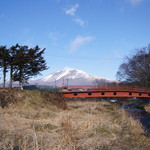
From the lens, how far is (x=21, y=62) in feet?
130

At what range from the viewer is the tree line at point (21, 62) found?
127ft

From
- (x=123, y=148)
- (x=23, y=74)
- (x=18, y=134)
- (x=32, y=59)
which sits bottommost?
(x=123, y=148)

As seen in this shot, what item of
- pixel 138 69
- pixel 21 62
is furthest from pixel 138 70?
pixel 21 62

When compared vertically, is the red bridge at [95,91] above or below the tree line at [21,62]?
below

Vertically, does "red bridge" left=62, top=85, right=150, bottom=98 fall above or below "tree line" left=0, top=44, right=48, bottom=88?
below

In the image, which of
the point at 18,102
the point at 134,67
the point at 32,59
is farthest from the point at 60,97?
the point at 134,67

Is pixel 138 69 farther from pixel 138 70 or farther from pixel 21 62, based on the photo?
pixel 21 62

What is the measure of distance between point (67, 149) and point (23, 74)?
37.4m

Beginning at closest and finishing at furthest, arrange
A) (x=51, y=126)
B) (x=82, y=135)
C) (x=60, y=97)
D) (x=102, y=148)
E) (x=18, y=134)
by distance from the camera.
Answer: (x=102, y=148)
(x=18, y=134)
(x=82, y=135)
(x=51, y=126)
(x=60, y=97)

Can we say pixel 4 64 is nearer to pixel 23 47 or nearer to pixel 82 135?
pixel 23 47

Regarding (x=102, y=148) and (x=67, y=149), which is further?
(x=102, y=148)

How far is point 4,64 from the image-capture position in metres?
38.7

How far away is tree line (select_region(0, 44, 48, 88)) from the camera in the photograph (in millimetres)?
38844

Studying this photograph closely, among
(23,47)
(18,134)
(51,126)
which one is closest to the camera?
(18,134)
